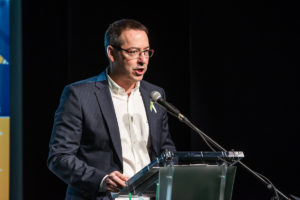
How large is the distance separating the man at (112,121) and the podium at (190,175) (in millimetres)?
565

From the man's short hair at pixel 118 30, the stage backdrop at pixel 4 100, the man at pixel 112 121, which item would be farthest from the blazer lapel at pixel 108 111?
the stage backdrop at pixel 4 100

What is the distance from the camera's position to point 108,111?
2533 mm

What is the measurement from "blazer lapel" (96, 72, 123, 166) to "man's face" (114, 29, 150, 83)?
0.16m

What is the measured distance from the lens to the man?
94.1 inches

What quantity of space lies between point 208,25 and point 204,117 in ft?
2.83

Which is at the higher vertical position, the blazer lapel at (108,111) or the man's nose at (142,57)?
the man's nose at (142,57)

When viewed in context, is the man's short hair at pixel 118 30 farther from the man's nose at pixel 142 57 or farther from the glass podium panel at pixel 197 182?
the glass podium panel at pixel 197 182

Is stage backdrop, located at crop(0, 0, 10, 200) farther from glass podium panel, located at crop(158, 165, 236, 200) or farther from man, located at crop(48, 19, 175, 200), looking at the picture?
glass podium panel, located at crop(158, 165, 236, 200)

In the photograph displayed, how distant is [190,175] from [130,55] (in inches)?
40.4

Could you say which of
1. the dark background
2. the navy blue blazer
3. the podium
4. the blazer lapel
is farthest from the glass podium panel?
the dark background

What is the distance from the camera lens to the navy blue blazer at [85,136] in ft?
7.58

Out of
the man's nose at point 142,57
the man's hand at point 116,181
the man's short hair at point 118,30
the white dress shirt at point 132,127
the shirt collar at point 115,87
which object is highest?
the man's short hair at point 118,30

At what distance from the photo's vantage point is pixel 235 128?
3.75 metres

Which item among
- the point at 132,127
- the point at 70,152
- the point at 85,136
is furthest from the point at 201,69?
the point at 70,152
